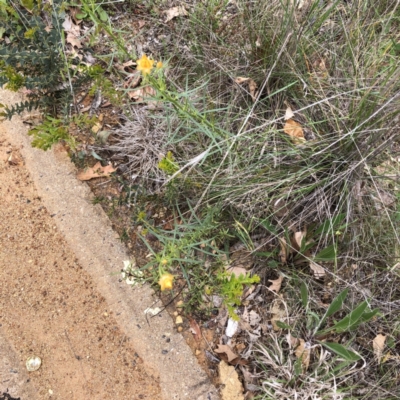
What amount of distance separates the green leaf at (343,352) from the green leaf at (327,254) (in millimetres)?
384

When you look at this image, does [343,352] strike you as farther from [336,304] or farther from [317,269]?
[317,269]

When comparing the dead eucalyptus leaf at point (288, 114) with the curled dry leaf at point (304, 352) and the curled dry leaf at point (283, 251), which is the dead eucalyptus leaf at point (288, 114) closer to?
the curled dry leaf at point (283, 251)

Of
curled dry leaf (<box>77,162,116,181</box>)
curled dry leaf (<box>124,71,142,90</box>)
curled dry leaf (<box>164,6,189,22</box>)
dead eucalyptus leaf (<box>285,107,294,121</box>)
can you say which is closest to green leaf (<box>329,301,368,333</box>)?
dead eucalyptus leaf (<box>285,107,294,121</box>)

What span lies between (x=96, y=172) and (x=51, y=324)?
31.4 inches

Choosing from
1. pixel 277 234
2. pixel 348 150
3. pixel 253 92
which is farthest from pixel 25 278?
pixel 348 150

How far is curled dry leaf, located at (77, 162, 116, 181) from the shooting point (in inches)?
86.8

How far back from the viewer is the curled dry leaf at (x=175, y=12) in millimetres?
2574

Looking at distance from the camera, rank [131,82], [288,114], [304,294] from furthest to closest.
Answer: [131,82]
[288,114]
[304,294]

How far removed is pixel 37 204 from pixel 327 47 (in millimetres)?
1824

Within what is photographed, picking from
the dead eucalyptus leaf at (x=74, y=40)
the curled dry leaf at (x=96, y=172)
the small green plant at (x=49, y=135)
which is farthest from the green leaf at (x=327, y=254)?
the dead eucalyptus leaf at (x=74, y=40)

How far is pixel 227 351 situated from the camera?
77.6 inches

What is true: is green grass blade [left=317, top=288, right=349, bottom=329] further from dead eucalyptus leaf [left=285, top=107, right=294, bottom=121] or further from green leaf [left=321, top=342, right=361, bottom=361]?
dead eucalyptus leaf [left=285, top=107, right=294, bottom=121]

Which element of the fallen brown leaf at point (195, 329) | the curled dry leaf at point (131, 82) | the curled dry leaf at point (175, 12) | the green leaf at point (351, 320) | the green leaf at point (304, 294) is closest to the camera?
the green leaf at point (351, 320)

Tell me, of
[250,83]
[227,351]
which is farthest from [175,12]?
[227,351]
